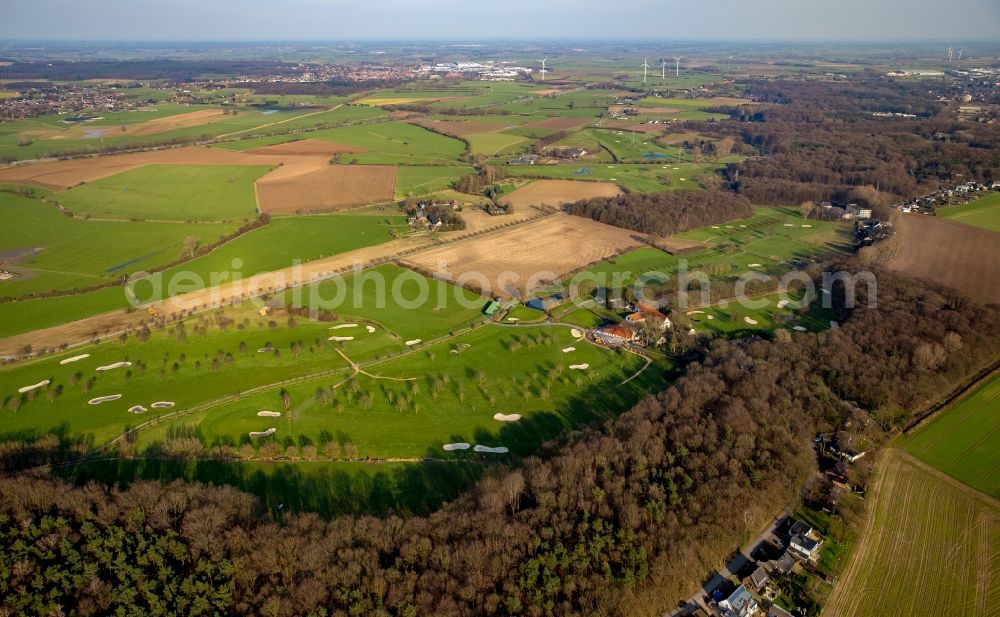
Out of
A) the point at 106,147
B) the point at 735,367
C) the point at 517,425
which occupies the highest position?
the point at 106,147

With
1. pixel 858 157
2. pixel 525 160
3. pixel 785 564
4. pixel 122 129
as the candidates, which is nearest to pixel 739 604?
pixel 785 564

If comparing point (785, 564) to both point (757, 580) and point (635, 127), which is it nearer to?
point (757, 580)

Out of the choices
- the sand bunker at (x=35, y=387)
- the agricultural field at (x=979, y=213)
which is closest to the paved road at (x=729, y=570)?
the sand bunker at (x=35, y=387)

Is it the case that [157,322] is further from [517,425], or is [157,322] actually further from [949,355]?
[949,355]

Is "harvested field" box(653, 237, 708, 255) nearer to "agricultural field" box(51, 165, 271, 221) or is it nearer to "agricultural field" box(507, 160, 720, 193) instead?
"agricultural field" box(507, 160, 720, 193)

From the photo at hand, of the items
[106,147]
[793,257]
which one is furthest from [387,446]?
[106,147]

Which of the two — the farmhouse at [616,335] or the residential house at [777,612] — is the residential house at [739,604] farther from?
the farmhouse at [616,335]
